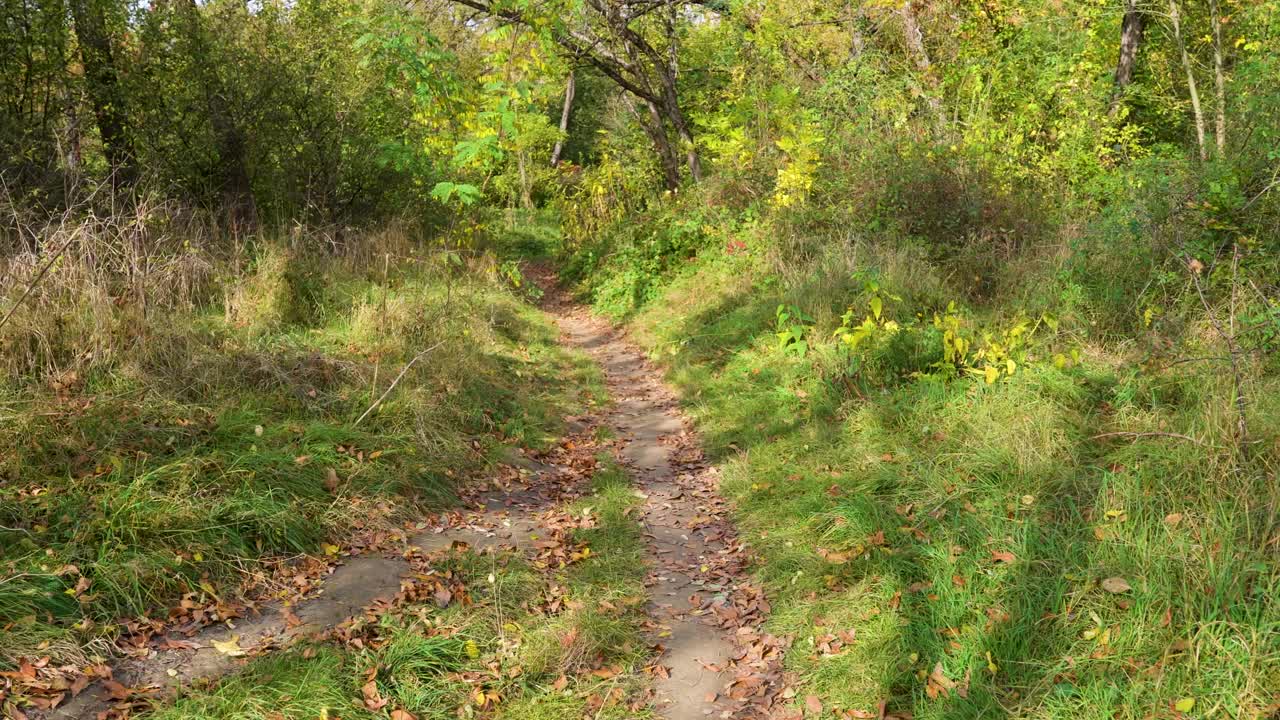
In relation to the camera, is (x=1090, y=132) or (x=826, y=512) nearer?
(x=826, y=512)

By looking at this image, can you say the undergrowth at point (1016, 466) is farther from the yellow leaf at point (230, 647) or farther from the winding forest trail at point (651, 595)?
the yellow leaf at point (230, 647)

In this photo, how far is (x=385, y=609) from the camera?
4.40m

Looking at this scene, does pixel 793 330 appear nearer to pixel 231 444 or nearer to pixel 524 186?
pixel 231 444

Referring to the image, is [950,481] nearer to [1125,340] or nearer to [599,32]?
[1125,340]

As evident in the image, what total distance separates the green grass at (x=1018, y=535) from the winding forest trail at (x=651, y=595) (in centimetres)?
25

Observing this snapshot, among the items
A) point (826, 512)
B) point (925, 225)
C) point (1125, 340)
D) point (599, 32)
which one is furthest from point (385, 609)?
point (599, 32)

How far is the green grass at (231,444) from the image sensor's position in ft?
13.5

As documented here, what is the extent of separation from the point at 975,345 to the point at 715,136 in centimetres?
838

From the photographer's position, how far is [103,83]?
9.27 meters

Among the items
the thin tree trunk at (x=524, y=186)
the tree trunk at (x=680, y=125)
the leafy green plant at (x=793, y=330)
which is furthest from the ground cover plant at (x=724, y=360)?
the thin tree trunk at (x=524, y=186)

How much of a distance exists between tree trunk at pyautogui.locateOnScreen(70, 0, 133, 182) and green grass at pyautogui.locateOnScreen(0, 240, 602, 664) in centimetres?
264

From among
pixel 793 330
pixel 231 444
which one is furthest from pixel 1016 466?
pixel 231 444

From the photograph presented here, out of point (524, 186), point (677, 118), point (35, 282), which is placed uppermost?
point (677, 118)

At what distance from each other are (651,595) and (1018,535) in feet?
6.98
